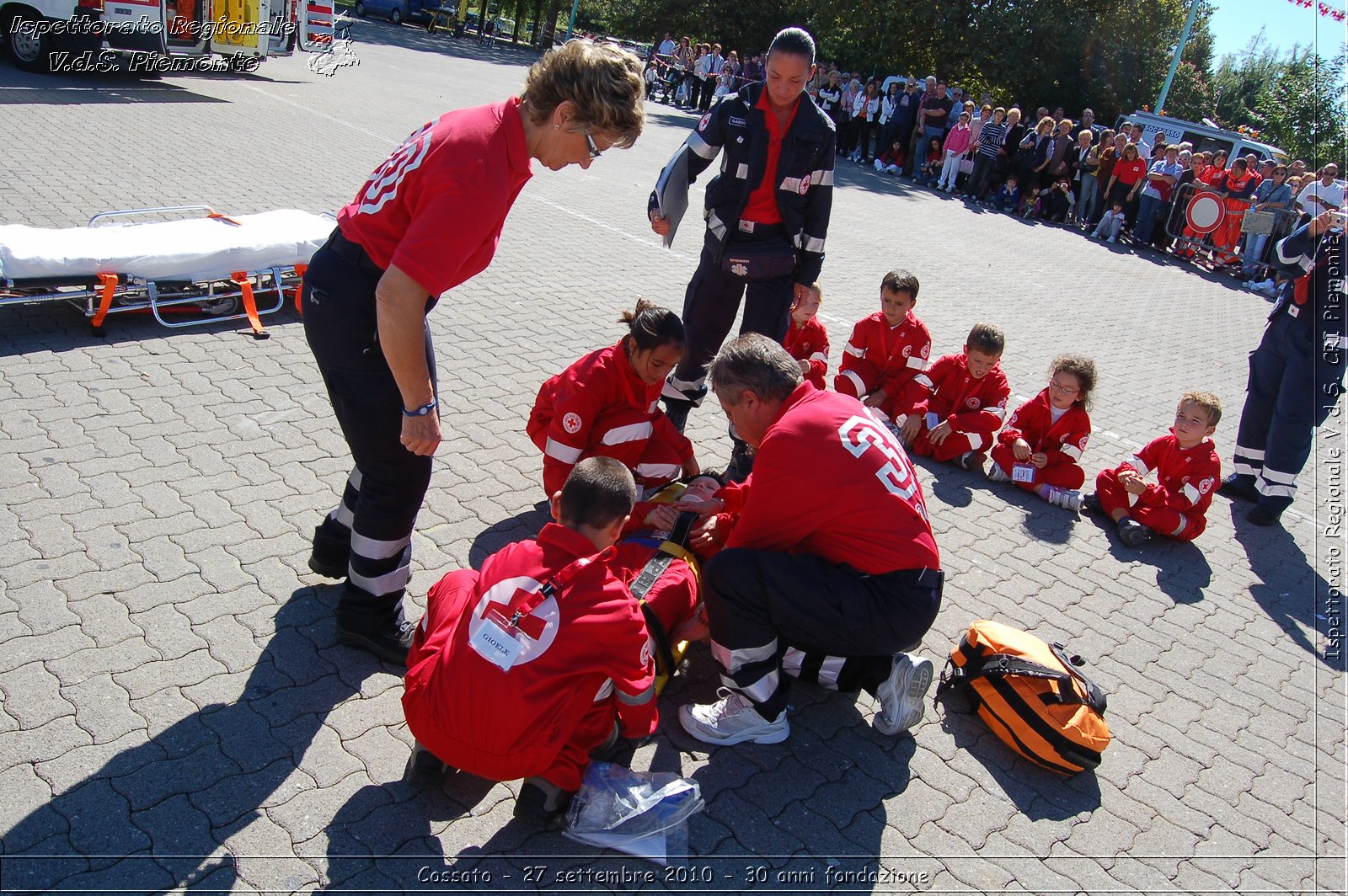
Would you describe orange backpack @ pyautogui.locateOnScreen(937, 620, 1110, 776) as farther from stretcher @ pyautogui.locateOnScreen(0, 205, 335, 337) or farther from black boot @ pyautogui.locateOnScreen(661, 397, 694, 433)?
stretcher @ pyautogui.locateOnScreen(0, 205, 335, 337)

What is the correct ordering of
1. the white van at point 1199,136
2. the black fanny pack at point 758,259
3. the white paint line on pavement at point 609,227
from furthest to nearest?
the white van at point 1199,136, the white paint line on pavement at point 609,227, the black fanny pack at point 758,259

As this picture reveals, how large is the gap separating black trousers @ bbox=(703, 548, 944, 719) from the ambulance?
45.2 ft

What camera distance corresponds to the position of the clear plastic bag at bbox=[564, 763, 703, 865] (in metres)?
2.72

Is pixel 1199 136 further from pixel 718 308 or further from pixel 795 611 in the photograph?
pixel 795 611

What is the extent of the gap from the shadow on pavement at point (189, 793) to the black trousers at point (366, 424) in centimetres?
27

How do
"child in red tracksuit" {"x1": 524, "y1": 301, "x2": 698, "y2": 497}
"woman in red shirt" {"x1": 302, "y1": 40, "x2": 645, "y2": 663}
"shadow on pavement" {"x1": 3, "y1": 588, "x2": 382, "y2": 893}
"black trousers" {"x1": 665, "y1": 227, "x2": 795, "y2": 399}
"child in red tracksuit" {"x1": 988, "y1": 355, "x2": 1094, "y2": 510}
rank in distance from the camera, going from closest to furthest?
"shadow on pavement" {"x1": 3, "y1": 588, "x2": 382, "y2": 893}
"woman in red shirt" {"x1": 302, "y1": 40, "x2": 645, "y2": 663}
"child in red tracksuit" {"x1": 524, "y1": 301, "x2": 698, "y2": 497}
"black trousers" {"x1": 665, "y1": 227, "x2": 795, "y2": 399}
"child in red tracksuit" {"x1": 988, "y1": 355, "x2": 1094, "y2": 510}

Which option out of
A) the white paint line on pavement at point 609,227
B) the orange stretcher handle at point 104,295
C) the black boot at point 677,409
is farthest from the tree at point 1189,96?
the orange stretcher handle at point 104,295

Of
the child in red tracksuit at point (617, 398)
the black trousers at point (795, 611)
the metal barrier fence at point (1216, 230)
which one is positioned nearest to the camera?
the black trousers at point (795, 611)

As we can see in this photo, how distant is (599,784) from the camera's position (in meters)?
2.79

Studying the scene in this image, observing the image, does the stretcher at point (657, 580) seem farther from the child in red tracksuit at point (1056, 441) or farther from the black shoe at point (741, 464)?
the child in red tracksuit at point (1056, 441)

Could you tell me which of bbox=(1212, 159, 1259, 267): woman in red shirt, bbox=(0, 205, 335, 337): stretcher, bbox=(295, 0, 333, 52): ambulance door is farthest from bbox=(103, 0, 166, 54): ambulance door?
bbox=(1212, 159, 1259, 267): woman in red shirt

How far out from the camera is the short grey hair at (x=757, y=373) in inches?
131

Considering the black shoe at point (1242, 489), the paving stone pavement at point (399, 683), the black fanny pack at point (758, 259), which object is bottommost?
the paving stone pavement at point (399, 683)

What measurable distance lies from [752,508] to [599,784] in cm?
107
